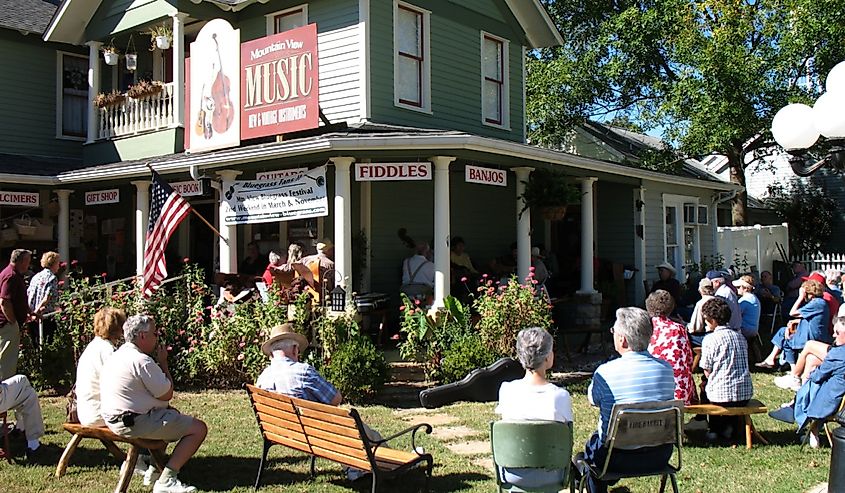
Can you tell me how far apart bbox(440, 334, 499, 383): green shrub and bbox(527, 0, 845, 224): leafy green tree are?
1120 centimetres

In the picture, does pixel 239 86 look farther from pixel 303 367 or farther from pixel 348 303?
pixel 303 367

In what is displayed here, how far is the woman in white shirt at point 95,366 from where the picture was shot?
6.17 metres

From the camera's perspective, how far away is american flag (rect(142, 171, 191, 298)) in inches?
418

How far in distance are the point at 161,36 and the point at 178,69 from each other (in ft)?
2.71

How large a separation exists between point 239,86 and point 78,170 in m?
4.22

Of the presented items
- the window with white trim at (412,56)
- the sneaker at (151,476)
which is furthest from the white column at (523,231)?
the sneaker at (151,476)

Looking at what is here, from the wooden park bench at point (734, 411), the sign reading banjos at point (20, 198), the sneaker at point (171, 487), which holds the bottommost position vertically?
the sneaker at point (171, 487)

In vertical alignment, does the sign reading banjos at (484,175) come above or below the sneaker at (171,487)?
above

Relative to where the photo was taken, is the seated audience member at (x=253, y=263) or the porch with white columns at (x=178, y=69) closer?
the seated audience member at (x=253, y=263)

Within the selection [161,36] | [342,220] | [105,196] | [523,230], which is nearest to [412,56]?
[523,230]

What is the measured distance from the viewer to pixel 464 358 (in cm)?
967

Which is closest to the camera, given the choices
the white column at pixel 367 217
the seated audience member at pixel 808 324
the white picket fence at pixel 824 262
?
the seated audience member at pixel 808 324

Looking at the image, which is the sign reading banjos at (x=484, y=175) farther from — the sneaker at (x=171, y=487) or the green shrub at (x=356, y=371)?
the sneaker at (x=171, y=487)

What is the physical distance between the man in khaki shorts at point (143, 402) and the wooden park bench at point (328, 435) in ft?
1.83
